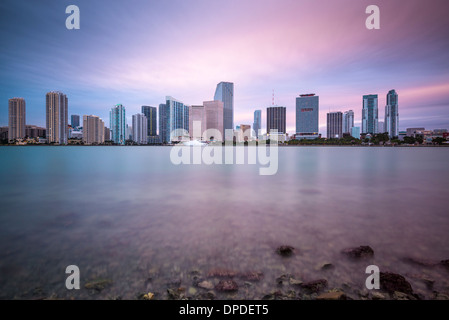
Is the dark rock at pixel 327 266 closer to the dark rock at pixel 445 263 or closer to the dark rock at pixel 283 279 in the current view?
the dark rock at pixel 283 279

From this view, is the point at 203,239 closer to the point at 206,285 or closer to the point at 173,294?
the point at 206,285

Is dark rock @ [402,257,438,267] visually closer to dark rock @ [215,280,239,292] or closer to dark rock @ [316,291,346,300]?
dark rock @ [316,291,346,300]

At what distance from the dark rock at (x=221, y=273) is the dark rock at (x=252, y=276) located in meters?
0.27

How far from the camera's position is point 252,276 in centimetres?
586

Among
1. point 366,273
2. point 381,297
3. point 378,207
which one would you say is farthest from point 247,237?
point 378,207

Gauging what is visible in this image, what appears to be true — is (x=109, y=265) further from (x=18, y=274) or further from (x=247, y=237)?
(x=247, y=237)

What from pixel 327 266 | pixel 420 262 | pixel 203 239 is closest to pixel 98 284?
pixel 203 239

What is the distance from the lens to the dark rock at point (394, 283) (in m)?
5.22

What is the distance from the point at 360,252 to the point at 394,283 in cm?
154

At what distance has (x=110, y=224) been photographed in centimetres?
1009

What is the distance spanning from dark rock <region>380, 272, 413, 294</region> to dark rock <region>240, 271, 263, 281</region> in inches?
116

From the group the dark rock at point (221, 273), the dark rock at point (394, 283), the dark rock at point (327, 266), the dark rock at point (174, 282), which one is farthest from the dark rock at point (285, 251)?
the dark rock at point (174, 282)
